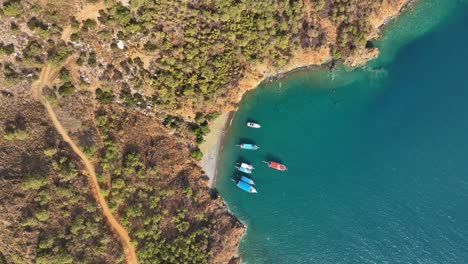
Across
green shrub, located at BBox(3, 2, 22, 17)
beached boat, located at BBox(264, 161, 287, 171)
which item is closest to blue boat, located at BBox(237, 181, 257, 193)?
beached boat, located at BBox(264, 161, 287, 171)

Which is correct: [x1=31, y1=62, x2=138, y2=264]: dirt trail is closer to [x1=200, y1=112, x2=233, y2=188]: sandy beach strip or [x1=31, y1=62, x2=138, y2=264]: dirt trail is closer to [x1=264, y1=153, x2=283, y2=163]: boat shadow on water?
[x1=200, y1=112, x2=233, y2=188]: sandy beach strip

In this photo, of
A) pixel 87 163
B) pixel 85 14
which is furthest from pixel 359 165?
pixel 85 14

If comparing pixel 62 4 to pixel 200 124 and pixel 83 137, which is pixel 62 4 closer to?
pixel 83 137

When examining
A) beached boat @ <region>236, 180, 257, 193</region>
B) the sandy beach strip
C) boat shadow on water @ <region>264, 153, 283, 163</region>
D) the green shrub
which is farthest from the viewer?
boat shadow on water @ <region>264, 153, 283, 163</region>

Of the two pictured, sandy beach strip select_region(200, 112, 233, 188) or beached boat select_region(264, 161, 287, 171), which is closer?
sandy beach strip select_region(200, 112, 233, 188)

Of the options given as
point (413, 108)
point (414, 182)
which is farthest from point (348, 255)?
point (413, 108)

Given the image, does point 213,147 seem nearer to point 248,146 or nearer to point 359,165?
point 248,146

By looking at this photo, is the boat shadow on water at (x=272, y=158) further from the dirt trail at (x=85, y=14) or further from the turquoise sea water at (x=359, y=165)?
the dirt trail at (x=85, y=14)
